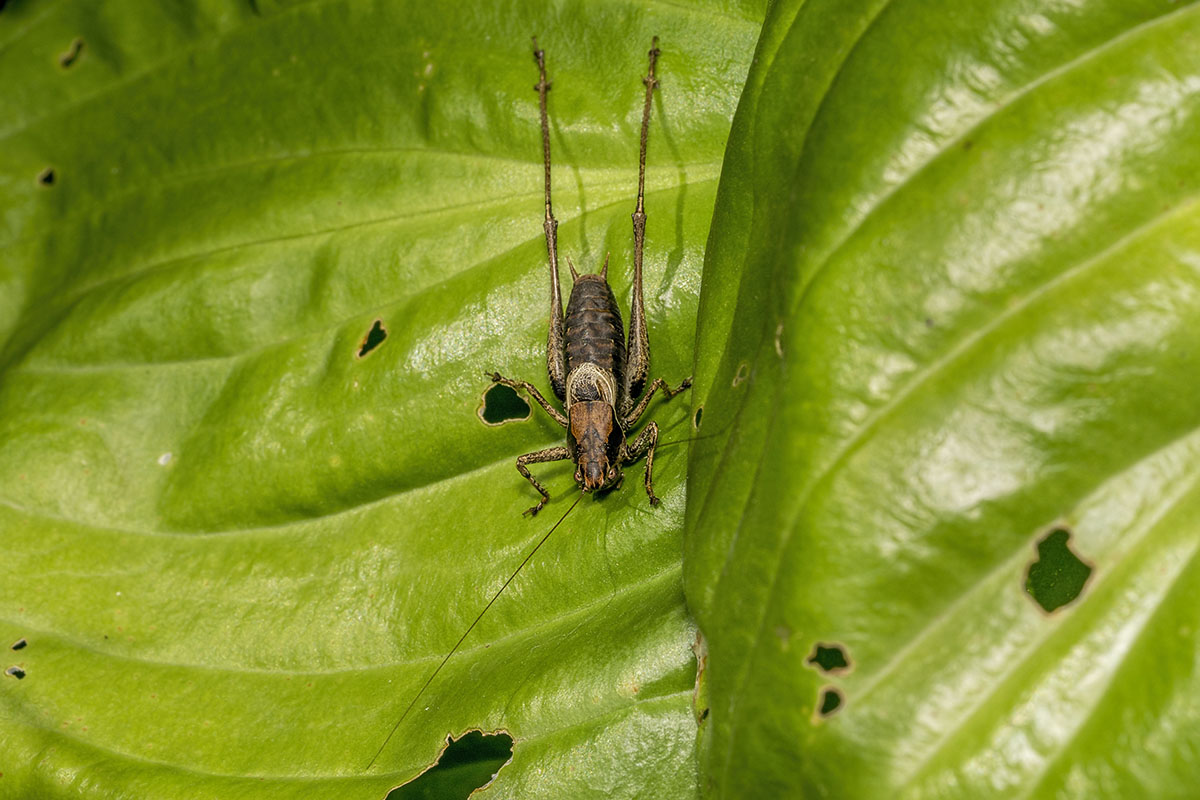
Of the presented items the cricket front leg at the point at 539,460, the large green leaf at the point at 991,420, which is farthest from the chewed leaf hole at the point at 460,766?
the large green leaf at the point at 991,420

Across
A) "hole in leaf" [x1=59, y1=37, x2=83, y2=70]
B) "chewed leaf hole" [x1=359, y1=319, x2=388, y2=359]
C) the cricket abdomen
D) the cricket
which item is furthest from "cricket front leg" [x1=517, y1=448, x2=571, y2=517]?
"hole in leaf" [x1=59, y1=37, x2=83, y2=70]

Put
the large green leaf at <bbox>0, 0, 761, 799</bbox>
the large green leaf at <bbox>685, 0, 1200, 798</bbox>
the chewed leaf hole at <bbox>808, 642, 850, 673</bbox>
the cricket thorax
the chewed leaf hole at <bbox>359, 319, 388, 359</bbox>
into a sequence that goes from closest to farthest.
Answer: the large green leaf at <bbox>685, 0, 1200, 798</bbox>, the chewed leaf hole at <bbox>808, 642, 850, 673</bbox>, the large green leaf at <bbox>0, 0, 761, 799</bbox>, the chewed leaf hole at <bbox>359, 319, 388, 359</bbox>, the cricket thorax

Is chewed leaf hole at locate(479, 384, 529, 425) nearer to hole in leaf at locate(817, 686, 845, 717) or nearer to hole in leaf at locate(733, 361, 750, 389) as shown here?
hole in leaf at locate(733, 361, 750, 389)

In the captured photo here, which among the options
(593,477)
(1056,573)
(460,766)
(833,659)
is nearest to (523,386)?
(593,477)

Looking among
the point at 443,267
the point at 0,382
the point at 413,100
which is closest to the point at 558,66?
the point at 413,100

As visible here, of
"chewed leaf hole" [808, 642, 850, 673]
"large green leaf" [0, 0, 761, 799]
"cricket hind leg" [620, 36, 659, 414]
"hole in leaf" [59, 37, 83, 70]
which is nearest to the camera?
"chewed leaf hole" [808, 642, 850, 673]

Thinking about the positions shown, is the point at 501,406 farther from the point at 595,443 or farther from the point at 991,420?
the point at 991,420

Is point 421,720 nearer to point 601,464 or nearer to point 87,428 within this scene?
point 601,464

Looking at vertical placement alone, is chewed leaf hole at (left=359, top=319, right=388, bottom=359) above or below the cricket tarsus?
above
